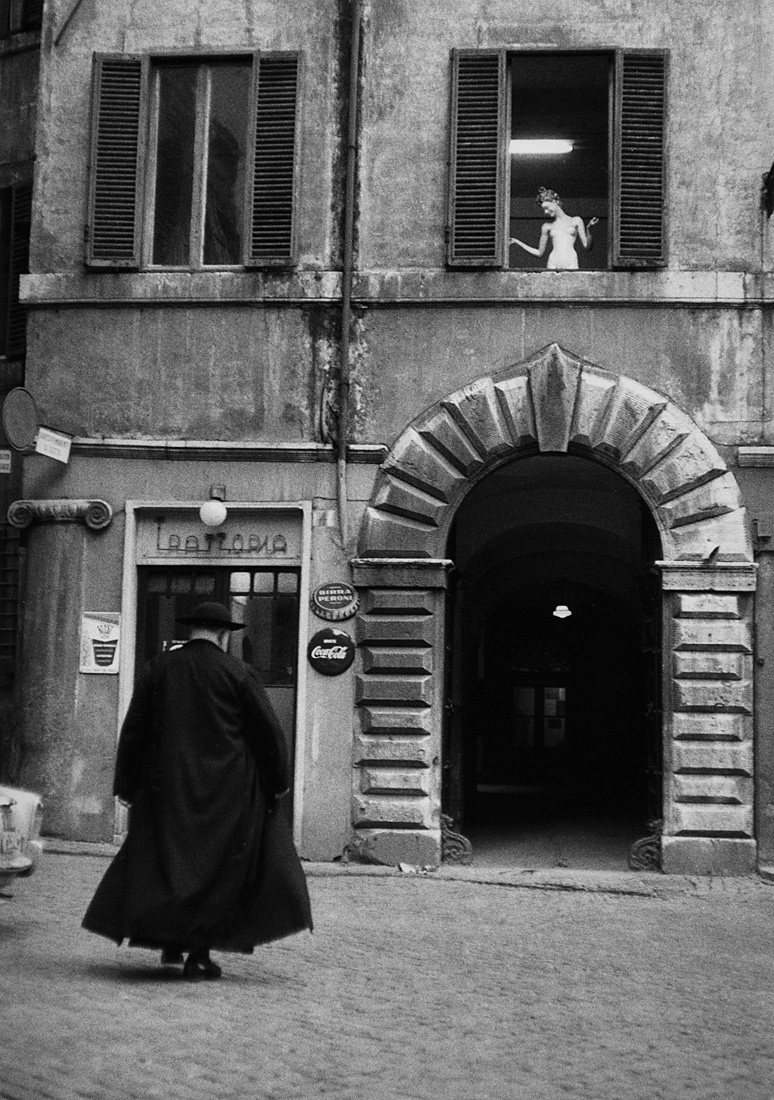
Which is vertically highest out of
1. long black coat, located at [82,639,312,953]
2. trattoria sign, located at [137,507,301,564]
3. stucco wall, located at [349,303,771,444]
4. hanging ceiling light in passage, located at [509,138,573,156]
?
hanging ceiling light in passage, located at [509,138,573,156]

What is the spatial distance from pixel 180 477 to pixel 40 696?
210cm

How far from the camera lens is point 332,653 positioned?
1299 cm

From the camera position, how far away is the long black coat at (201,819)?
7.56 metres

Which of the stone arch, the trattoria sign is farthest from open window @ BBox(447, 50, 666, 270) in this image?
the trattoria sign

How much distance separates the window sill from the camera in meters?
13.0

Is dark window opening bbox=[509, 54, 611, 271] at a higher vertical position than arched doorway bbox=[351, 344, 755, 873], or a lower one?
higher

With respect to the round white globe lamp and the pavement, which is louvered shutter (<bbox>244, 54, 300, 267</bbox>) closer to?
the round white globe lamp

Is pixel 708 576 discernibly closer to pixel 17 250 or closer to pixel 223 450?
pixel 223 450

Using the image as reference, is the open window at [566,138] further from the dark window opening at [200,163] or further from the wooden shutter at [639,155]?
the dark window opening at [200,163]

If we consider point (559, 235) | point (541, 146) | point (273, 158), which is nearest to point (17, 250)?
point (273, 158)

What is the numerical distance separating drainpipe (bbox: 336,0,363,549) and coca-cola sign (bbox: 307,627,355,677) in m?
0.74

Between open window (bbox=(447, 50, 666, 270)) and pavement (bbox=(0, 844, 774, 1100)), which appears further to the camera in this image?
open window (bbox=(447, 50, 666, 270))

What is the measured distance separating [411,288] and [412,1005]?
7.23m

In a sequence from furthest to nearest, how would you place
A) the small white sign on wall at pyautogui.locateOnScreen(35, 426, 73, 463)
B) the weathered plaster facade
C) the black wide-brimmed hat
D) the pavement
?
the small white sign on wall at pyautogui.locateOnScreen(35, 426, 73, 463) → the weathered plaster facade → the black wide-brimmed hat → the pavement
